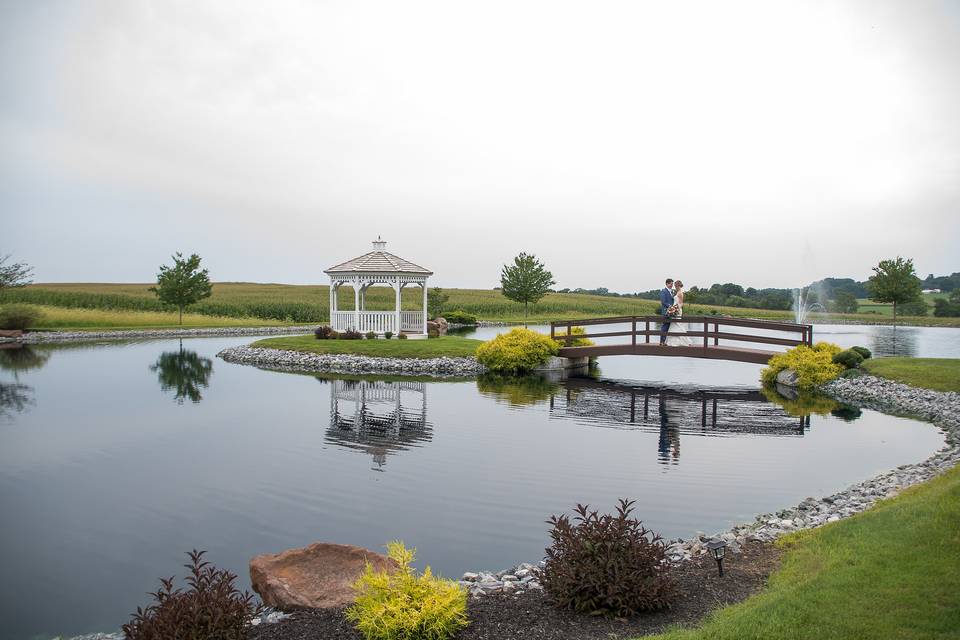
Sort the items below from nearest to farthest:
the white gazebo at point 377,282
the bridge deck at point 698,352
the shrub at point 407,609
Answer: the shrub at point 407,609 < the bridge deck at point 698,352 < the white gazebo at point 377,282

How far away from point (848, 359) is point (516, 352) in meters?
11.5

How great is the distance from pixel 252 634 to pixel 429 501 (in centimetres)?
428

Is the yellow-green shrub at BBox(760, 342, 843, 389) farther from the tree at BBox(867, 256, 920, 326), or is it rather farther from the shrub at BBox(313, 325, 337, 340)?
the tree at BBox(867, 256, 920, 326)

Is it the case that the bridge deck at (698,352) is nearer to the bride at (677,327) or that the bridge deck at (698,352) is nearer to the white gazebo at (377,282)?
the bride at (677,327)

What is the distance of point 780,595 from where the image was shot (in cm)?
545

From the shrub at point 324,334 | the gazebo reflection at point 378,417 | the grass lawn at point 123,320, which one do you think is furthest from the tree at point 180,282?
the gazebo reflection at point 378,417

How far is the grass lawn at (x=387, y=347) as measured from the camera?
27.4 metres

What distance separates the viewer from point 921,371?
20.2m

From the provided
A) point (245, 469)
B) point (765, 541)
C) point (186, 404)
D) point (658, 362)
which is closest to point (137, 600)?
point (245, 469)

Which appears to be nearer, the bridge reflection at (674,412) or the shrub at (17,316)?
the bridge reflection at (674,412)

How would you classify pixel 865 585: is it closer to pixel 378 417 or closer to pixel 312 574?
pixel 312 574

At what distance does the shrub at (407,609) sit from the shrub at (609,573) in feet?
3.13

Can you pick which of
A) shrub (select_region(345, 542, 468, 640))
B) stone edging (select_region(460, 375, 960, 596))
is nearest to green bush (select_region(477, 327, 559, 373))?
stone edging (select_region(460, 375, 960, 596))

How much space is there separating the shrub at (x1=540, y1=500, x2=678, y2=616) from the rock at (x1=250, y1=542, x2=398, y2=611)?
1.68 metres
